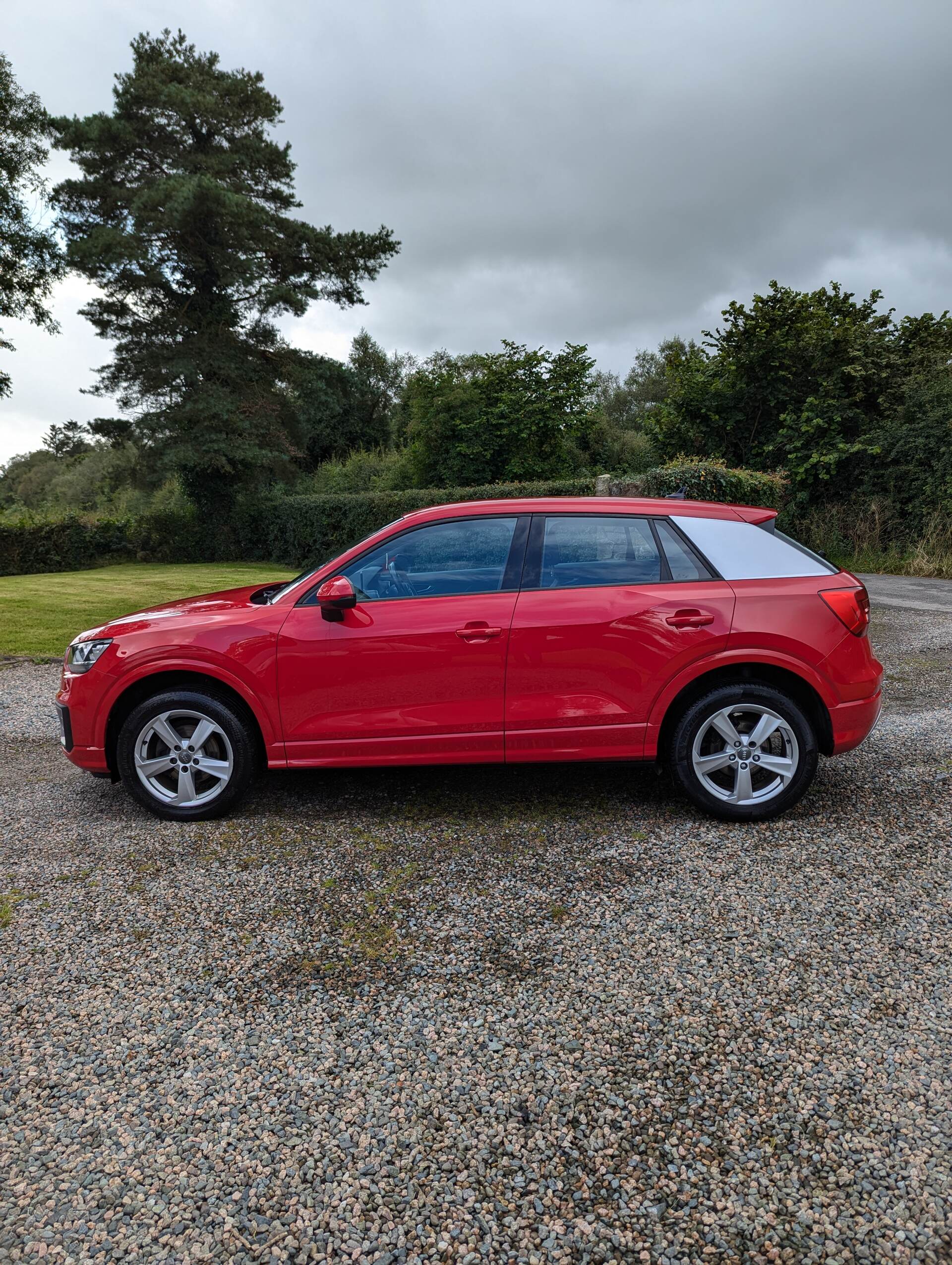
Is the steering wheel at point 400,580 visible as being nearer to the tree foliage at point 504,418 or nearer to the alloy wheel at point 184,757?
the alloy wheel at point 184,757

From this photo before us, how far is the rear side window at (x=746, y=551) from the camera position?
396cm

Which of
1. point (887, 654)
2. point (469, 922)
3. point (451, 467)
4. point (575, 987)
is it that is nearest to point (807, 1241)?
point (575, 987)

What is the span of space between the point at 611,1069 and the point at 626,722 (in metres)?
1.88

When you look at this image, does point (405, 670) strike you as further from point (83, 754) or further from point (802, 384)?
point (802, 384)

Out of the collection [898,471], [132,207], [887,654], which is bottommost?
[887,654]

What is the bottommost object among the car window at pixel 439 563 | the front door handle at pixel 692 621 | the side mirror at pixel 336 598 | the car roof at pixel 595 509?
the front door handle at pixel 692 621

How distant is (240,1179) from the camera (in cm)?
189

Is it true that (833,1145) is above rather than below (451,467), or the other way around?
below

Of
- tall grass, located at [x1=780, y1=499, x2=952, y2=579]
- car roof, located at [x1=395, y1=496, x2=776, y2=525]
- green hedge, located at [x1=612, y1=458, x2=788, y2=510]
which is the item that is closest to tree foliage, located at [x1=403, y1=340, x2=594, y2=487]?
tall grass, located at [x1=780, y1=499, x2=952, y2=579]

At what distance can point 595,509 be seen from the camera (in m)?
4.11

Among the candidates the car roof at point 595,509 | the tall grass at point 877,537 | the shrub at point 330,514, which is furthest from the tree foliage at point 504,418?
the car roof at point 595,509

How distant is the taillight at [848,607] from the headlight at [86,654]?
3.75m

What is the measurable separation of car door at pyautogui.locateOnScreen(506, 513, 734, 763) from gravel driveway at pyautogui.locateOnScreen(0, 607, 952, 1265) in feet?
1.70

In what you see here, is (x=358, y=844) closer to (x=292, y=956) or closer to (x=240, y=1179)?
(x=292, y=956)
